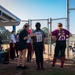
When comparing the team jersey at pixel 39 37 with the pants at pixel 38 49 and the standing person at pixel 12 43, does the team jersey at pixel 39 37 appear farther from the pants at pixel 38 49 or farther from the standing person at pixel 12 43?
the standing person at pixel 12 43

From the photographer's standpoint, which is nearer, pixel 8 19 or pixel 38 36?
pixel 38 36

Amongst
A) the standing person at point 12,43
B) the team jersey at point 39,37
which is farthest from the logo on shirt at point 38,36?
the standing person at point 12,43

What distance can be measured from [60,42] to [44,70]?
1.32m

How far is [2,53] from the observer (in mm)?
14078

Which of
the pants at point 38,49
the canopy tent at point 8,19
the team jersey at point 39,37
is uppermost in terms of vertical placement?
the canopy tent at point 8,19

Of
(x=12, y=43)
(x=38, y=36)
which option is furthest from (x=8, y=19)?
(x=38, y=36)

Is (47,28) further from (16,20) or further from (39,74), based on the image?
(39,74)

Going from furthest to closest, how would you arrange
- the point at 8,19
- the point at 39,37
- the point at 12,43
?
1. the point at 8,19
2. the point at 12,43
3. the point at 39,37

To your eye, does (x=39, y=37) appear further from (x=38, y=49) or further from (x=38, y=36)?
(x=38, y=49)

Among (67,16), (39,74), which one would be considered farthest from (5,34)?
(39,74)

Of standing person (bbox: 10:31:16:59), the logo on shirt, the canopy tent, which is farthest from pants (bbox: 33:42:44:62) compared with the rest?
standing person (bbox: 10:31:16:59)

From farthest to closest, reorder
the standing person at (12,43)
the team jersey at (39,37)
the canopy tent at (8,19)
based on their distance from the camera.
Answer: the standing person at (12,43), the canopy tent at (8,19), the team jersey at (39,37)

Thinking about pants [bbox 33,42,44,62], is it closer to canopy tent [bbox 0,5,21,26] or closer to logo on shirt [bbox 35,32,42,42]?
logo on shirt [bbox 35,32,42,42]

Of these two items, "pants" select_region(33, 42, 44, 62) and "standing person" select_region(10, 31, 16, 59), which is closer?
"pants" select_region(33, 42, 44, 62)
